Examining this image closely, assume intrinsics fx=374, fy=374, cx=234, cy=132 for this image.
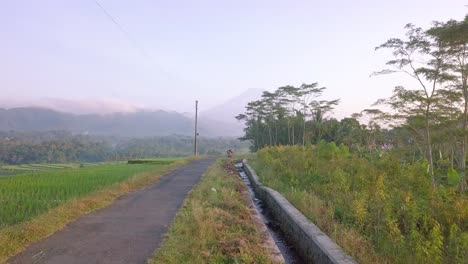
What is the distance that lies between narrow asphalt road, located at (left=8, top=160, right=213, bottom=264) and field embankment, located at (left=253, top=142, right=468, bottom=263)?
321 centimetres

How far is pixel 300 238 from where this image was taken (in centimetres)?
709

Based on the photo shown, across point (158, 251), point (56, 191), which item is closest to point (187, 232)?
point (158, 251)

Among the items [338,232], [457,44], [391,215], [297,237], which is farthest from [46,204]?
[457,44]

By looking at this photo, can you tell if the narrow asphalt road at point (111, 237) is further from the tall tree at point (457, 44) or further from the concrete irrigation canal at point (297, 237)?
the tall tree at point (457, 44)

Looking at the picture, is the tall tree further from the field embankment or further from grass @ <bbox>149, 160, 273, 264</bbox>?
grass @ <bbox>149, 160, 273, 264</bbox>

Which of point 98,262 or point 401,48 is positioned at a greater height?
point 401,48

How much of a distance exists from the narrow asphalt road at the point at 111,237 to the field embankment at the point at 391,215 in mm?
3208

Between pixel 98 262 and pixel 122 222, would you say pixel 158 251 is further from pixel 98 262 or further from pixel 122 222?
pixel 122 222

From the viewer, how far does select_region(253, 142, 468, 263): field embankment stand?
554 centimetres

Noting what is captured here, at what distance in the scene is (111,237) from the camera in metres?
6.64

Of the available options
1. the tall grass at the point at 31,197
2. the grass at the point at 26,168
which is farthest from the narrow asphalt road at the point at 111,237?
the grass at the point at 26,168

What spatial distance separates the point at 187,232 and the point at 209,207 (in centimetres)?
241

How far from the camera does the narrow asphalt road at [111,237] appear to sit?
18.0 feet

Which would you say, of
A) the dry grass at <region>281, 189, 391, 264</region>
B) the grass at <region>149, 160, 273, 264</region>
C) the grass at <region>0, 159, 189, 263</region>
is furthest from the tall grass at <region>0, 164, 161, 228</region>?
the dry grass at <region>281, 189, 391, 264</region>
